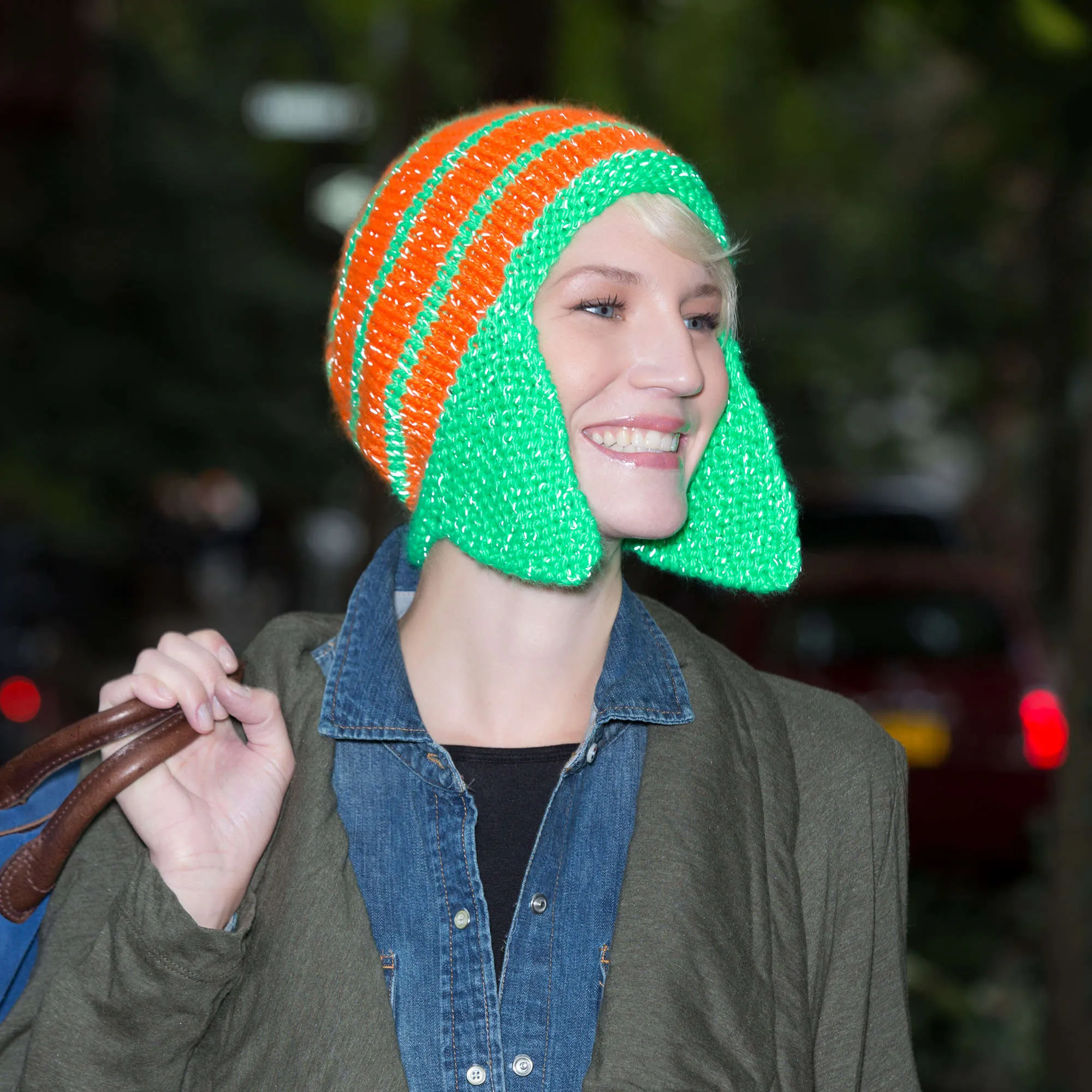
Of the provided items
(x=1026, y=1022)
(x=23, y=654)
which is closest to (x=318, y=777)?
(x=1026, y=1022)

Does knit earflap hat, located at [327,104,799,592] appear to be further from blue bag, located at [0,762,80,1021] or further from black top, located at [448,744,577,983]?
blue bag, located at [0,762,80,1021]

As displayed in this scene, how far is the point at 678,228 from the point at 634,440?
0.35m

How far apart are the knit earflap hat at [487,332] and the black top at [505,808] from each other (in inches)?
11.8

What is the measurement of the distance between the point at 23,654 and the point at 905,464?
27041 millimetres

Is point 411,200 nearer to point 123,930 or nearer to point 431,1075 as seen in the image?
point 123,930

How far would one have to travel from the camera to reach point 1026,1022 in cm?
538

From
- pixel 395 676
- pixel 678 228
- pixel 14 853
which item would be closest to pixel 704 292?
pixel 678 228

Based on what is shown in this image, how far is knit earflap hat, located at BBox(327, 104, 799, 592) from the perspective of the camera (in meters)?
2.18

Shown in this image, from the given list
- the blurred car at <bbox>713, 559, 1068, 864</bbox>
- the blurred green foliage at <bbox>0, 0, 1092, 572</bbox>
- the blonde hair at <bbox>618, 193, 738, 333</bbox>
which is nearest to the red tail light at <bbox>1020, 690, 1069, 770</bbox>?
the blurred car at <bbox>713, 559, 1068, 864</bbox>

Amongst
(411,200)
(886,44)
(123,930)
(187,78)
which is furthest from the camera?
(187,78)

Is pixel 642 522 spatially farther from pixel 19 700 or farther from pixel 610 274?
pixel 19 700

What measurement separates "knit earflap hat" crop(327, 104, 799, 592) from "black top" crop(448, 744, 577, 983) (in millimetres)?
300

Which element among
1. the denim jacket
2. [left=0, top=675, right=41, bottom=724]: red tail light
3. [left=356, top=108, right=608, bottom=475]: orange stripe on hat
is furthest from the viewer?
[left=0, top=675, right=41, bottom=724]: red tail light

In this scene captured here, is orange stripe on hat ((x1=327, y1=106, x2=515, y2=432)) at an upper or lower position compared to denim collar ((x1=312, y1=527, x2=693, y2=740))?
upper
